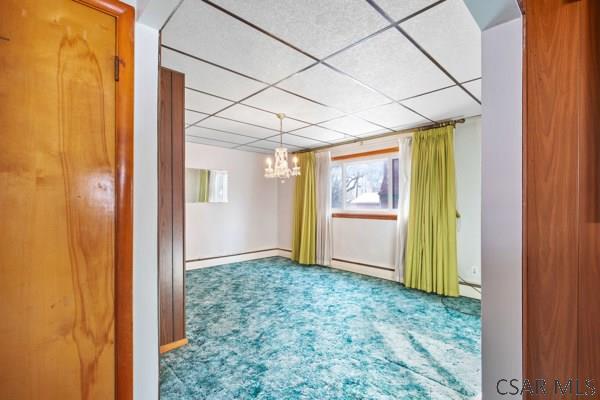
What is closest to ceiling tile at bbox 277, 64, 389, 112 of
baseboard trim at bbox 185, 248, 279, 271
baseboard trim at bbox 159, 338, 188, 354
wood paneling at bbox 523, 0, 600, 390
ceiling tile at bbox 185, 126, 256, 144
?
wood paneling at bbox 523, 0, 600, 390

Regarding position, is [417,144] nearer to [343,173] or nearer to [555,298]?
[343,173]

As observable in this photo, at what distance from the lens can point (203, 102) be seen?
279cm

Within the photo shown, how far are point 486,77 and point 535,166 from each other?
0.36 m

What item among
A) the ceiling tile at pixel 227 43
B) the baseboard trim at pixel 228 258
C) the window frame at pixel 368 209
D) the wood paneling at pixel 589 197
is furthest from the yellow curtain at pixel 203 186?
the wood paneling at pixel 589 197

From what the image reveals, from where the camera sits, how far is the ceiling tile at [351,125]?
11.0 ft

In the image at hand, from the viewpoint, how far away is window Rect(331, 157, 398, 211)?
165 inches

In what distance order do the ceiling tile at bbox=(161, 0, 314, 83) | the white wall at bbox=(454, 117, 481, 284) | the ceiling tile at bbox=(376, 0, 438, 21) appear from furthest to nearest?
the white wall at bbox=(454, 117, 481, 284), the ceiling tile at bbox=(161, 0, 314, 83), the ceiling tile at bbox=(376, 0, 438, 21)

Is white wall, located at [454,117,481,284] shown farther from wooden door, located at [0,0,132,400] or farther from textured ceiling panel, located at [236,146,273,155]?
wooden door, located at [0,0,132,400]

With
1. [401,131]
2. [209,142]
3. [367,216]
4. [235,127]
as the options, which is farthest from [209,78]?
[367,216]

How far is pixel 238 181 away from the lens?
540cm

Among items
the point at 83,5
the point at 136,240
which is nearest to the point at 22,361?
the point at 136,240

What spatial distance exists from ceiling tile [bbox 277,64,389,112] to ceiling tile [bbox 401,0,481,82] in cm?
66

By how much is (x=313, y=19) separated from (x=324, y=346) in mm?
2388

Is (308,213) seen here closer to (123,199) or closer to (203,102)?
(203,102)
